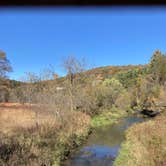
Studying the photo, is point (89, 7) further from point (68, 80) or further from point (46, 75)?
point (68, 80)

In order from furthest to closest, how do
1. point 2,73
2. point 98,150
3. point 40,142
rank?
point 2,73
point 98,150
point 40,142

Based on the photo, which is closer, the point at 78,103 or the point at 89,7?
the point at 89,7

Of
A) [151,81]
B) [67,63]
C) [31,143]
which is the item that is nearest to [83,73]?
[67,63]

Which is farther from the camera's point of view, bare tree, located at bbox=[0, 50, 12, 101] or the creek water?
bare tree, located at bbox=[0, 50, 12, 101]

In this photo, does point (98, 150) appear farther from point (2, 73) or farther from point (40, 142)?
point (2, 73)

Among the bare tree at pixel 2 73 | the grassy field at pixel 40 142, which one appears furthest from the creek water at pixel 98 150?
the bare tree at pixel 2 73

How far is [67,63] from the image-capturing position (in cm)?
3164

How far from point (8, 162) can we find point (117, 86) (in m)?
35.3

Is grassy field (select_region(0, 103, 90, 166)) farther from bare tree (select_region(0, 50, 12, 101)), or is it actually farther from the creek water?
bare tree (select_region(0, 50, 12, 101))

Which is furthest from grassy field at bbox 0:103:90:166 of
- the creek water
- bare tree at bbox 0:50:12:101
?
bare tree at bbox 0:50:12:101

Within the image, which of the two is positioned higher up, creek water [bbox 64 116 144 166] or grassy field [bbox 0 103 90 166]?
grassy field [bbox 0 103 90 166]

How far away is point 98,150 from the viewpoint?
13883 mm

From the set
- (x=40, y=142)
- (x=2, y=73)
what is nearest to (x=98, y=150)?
(x=40, y=142)

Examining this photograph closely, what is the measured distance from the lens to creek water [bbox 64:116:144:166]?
11.3 metres
